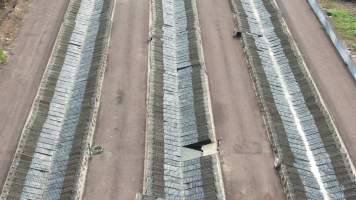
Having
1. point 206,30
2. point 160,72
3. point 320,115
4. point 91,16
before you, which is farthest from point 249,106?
point 91,16

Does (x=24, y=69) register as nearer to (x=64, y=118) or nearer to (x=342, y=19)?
(x=64, y=118)

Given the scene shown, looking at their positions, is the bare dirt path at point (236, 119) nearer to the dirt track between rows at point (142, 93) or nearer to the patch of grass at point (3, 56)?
the dirt track between rows at point (142, 93)

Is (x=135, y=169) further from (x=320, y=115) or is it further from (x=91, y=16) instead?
(x=91, y=16)

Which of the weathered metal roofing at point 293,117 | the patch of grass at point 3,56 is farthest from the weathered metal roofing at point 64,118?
the weathered metal roofing at point 293,117

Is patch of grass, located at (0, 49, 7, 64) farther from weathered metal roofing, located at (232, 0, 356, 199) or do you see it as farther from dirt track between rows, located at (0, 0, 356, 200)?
weathered metal roofing, located at (232, 0, 356, 199)

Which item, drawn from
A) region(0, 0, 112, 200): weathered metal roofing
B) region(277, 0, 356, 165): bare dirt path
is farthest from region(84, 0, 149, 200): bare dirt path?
region(277, 0, 356, 165): bare dirt path

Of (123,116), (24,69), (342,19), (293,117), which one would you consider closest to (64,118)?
(123,116)
